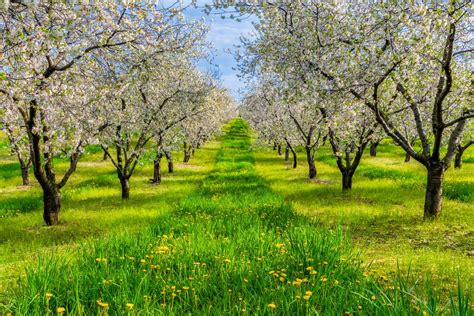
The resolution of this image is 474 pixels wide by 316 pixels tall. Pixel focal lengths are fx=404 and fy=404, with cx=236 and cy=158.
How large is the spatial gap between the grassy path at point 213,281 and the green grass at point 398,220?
79cm

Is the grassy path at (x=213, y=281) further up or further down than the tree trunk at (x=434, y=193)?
further down

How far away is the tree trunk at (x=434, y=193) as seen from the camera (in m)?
12.9

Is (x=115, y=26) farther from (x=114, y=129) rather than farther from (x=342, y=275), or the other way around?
(x=114, y=129)

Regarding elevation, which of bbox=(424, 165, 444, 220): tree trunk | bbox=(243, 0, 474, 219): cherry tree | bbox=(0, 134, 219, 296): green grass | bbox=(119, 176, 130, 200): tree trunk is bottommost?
bbox=(0, 134, 219, 296): green grass

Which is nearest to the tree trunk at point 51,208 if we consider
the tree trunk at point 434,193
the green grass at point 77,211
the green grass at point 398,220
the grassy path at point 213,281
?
the green grass at point 77,211

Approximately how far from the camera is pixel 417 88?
45.3 ft

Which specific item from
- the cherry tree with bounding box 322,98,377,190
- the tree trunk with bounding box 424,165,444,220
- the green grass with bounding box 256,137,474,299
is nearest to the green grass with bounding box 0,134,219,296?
the green grass with bounding box 256,137,474,299

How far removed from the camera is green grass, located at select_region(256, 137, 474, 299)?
8.34 metres

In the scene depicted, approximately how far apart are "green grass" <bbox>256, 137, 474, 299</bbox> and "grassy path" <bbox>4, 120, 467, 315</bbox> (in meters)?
0.79

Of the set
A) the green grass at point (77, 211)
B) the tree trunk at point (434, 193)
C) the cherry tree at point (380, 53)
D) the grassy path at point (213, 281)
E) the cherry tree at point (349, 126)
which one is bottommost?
the green grass at point (77, 211)

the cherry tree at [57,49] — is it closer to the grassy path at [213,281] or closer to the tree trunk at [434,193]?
the grassy path at [213,281]

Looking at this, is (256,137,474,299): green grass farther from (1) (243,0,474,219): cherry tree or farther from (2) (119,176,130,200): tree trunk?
(2) (119,176,130,200): tree trunk

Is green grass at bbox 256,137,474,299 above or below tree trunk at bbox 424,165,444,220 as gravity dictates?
below

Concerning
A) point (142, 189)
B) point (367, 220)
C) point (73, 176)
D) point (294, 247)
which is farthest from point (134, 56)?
point (73, 176)
